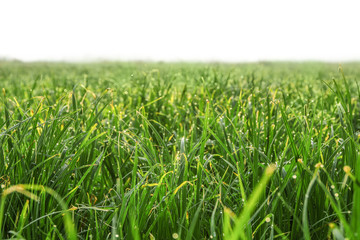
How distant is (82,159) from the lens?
1415 millimetres

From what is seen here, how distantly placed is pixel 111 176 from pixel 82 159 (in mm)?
193

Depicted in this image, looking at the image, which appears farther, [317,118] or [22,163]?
[317,118]

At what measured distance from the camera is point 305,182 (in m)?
1.15

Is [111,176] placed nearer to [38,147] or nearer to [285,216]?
[38,147]

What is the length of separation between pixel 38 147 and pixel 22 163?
98 mm

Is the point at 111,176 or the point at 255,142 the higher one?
the point at 255,142

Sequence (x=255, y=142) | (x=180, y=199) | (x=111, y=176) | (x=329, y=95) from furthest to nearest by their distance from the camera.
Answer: (x=329, y=95) → (x=111, y=176) → (x=255, y=142) → (x=180, y=199)

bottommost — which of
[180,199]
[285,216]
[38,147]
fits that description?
[285,216]

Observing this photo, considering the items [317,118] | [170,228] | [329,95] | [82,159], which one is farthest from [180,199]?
[329,95]

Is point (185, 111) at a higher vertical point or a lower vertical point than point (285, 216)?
higher

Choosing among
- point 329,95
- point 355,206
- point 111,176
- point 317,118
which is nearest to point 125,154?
point 111,176

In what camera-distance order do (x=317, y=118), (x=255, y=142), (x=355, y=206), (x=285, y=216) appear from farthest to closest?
(x=317, y=118), (x=255, y=142), (x=285, y=216), (x=355, y=206)

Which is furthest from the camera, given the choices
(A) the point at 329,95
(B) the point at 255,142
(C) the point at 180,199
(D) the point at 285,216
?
(A) the point at 329,95

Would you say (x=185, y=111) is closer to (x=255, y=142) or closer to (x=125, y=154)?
(x=125, y=154)
